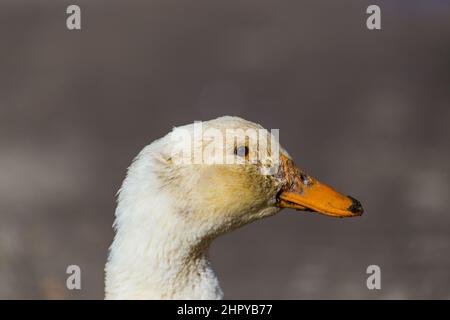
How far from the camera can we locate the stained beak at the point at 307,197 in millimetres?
2256

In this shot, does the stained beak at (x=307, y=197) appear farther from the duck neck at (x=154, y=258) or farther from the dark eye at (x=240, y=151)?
the duck neck at (x=154, y=258)

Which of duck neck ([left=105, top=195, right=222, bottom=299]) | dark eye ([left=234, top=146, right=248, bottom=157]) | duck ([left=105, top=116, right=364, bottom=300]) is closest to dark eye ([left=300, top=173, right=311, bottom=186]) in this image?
duck ([left=105, top=116, right=364, bottom=300])

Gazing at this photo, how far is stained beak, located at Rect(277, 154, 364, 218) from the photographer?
226cm

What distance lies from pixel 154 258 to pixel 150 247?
37 millimetres

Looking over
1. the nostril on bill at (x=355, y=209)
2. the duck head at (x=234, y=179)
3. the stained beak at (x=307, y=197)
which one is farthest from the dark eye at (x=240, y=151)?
the nostril on bill at (x=355, y=209)

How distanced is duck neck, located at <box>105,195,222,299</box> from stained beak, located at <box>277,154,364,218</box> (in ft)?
1.14

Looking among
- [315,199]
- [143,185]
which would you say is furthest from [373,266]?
[143,185]

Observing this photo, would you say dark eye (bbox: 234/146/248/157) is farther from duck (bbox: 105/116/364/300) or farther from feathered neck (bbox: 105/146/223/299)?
feathered neck (bbox: 105/146/223/299)

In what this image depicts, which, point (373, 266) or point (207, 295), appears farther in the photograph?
point (373, 266)

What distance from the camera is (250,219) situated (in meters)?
2.26

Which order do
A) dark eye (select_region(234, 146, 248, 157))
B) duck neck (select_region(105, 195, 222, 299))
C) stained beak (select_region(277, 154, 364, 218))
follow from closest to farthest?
1. duck neck (select_region(105, 195, 222, 299))
2. dark eye (select_region(234, 146, 248, 157))
3. stained beak (select_region(277, 154, 364, 218))

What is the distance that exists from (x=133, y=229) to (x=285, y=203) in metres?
0.56

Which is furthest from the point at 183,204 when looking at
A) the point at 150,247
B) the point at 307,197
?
the point at 307,197

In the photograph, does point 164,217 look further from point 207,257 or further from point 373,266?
point 373,266
